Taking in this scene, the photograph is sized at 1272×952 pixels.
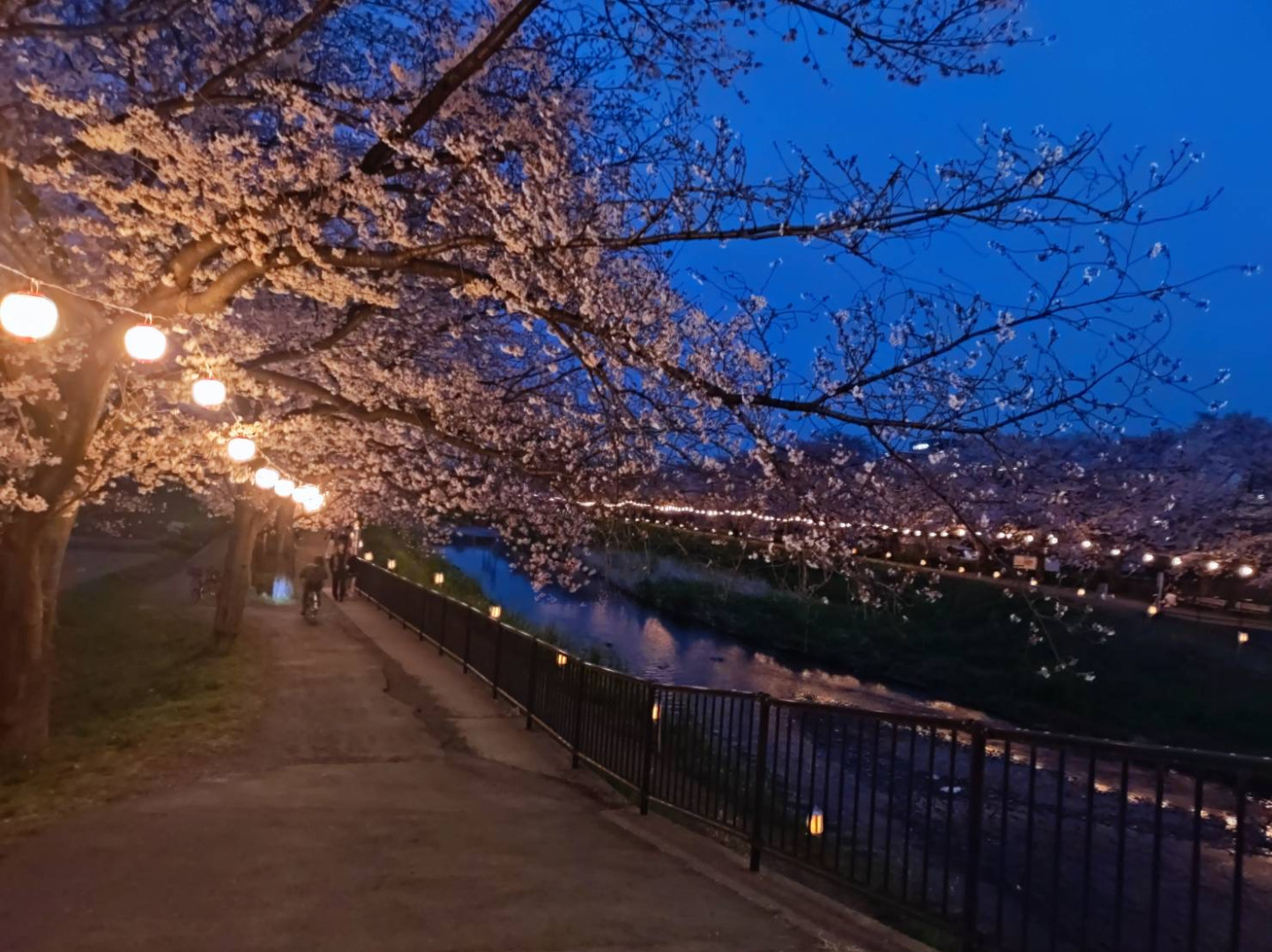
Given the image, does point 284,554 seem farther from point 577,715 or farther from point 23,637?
point 577,715

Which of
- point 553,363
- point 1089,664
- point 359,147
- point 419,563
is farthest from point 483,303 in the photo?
point 419,563

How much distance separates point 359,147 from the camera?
1162 cm

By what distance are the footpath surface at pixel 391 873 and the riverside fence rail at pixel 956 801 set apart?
390mm

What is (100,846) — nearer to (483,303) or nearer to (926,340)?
(926,340)

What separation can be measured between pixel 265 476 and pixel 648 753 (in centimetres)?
938

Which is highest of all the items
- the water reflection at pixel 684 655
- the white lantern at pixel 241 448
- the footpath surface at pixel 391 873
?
the white lantern at pixel 241 448

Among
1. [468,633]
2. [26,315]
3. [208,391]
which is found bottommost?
[468,633]

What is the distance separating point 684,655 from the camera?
32688 mm

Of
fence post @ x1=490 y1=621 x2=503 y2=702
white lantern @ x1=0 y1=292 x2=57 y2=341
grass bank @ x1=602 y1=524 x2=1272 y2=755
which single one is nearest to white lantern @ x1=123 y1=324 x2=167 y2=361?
white lantern @ x1=0 y1=292 x2=57 y2=341

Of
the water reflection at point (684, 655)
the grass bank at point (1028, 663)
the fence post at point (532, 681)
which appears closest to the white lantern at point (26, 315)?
the fence post at point (532, 681)

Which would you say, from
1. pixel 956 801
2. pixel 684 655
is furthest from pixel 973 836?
pixel 684 655

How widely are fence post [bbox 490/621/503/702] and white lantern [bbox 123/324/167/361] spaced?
6723 mm

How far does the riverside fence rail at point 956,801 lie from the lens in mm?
4109

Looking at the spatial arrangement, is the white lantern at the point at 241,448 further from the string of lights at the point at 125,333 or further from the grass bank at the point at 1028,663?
the grass bank at the point at 1028,663
